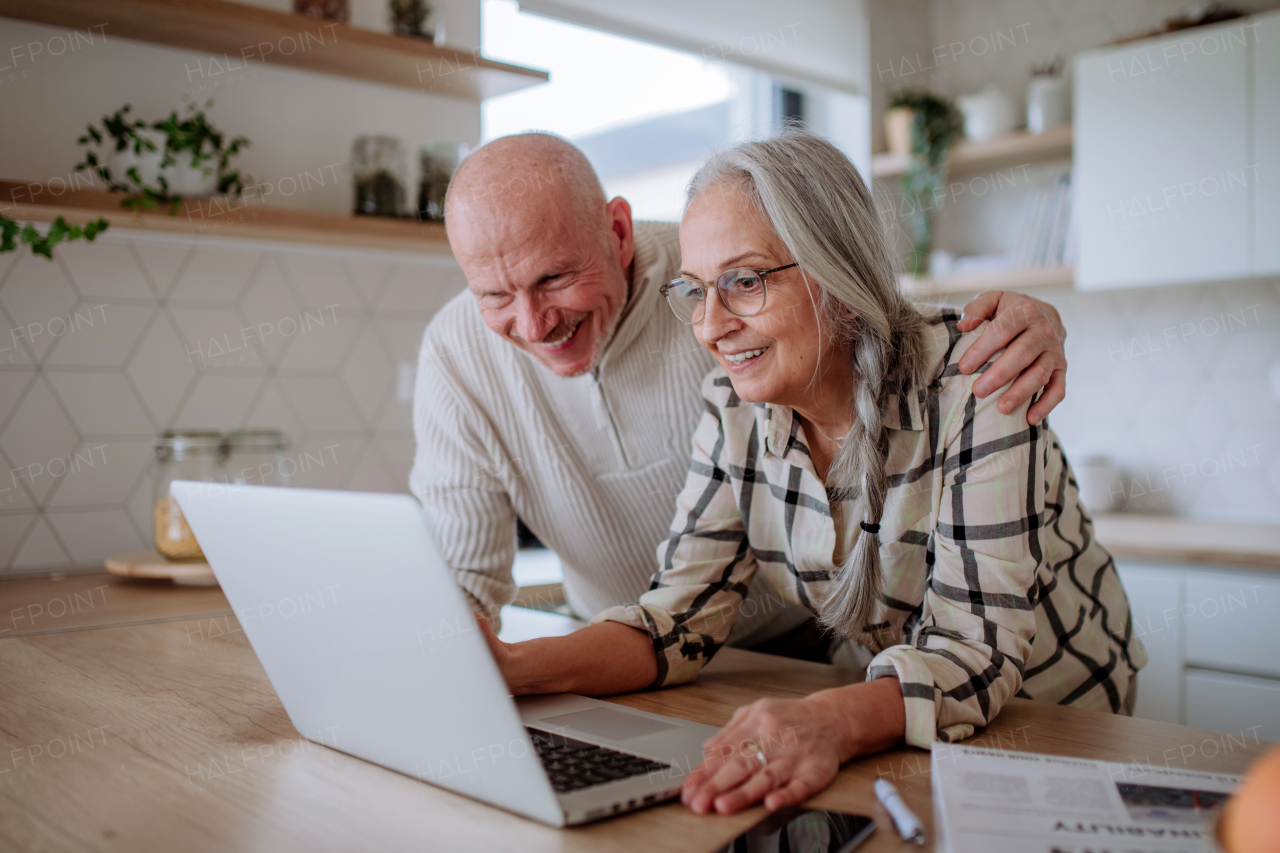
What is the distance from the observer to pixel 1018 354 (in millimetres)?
1022

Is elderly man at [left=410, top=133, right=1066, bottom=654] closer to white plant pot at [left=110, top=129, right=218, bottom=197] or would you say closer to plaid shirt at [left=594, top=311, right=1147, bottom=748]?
plaid shirt at [left=594, top=311, right=1147, bottom=748]

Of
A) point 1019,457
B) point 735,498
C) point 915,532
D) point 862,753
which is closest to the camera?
point 862,753

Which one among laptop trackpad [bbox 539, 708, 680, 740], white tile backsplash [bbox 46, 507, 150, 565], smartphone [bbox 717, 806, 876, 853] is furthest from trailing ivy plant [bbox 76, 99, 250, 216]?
smartphone [bbox 717, 806, 876, 853]

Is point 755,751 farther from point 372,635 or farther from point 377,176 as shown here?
point 377,176

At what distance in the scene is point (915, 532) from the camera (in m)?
1.10

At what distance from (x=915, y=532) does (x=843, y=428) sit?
0.50 feet

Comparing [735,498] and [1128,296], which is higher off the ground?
[1128,296]

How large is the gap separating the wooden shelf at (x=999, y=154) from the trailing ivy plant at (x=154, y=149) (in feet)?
6.83

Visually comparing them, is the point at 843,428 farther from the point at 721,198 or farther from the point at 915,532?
the point at 721,198

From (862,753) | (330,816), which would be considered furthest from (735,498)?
(330,816)

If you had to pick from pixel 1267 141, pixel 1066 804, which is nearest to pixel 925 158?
pixel 1267 141

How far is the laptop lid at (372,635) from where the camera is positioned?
0.68 meters

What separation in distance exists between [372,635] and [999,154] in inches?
110

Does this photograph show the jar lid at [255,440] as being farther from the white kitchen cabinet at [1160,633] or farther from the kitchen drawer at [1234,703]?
the kitchen drawer at [1234,703]
